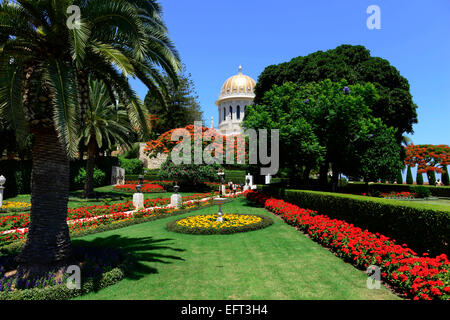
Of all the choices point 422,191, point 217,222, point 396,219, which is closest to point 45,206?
point 217,222

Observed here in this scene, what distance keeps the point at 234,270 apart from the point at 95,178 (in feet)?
79.5

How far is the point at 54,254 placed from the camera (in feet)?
19.5

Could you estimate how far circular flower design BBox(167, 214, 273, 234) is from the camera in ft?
34.6

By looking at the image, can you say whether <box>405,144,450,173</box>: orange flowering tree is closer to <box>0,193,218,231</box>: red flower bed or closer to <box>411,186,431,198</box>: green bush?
<box>411,186,431,198</box>: green bush

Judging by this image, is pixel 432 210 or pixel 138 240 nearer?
pixel 432 210

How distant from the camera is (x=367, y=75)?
26.0 metres

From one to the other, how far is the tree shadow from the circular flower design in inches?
53.3

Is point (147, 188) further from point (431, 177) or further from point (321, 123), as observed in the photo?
point (431, 177)

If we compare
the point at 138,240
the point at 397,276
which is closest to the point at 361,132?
the point at 397,276

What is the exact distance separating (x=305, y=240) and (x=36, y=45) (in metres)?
8.96

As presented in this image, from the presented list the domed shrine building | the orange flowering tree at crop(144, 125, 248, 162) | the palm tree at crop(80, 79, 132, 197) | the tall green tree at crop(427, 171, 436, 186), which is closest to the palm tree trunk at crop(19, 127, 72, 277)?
the palm tree at crop(80, 79, 132, 197)

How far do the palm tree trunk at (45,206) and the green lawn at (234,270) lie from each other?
4.89 ft

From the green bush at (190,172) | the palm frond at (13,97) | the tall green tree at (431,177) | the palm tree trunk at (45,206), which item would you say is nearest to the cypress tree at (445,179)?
the tall green tree at (431,177)

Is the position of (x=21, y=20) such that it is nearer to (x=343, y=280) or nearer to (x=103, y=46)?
(x=103, y=46)
